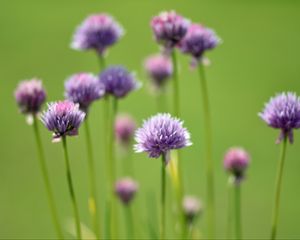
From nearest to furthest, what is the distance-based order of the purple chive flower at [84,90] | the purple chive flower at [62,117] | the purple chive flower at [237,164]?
the purple chive flower at [62,117] → the purple chive flower at [84,90] → the purple chive flower at [237,164]

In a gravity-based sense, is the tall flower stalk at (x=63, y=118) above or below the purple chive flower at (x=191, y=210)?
above

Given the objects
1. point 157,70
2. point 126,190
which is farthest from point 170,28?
point 157,70

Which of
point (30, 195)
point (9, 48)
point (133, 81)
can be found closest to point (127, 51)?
point (9, 48)

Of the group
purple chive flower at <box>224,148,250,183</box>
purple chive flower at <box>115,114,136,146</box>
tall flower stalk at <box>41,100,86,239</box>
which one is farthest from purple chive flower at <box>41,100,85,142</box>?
purple chive flower at <box>115,114,136,146</box>

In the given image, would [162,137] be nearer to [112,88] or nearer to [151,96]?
[112,88]

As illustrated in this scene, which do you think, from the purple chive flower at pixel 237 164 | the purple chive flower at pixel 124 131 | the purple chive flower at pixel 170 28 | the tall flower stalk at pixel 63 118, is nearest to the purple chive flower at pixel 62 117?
the tall flower stalk at pixel 63 118

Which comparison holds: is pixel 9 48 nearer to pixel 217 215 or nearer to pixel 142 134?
pixel 217 215

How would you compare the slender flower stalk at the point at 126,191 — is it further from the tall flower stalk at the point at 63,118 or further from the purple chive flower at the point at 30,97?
the tall flower stalk at the point at 63,118
